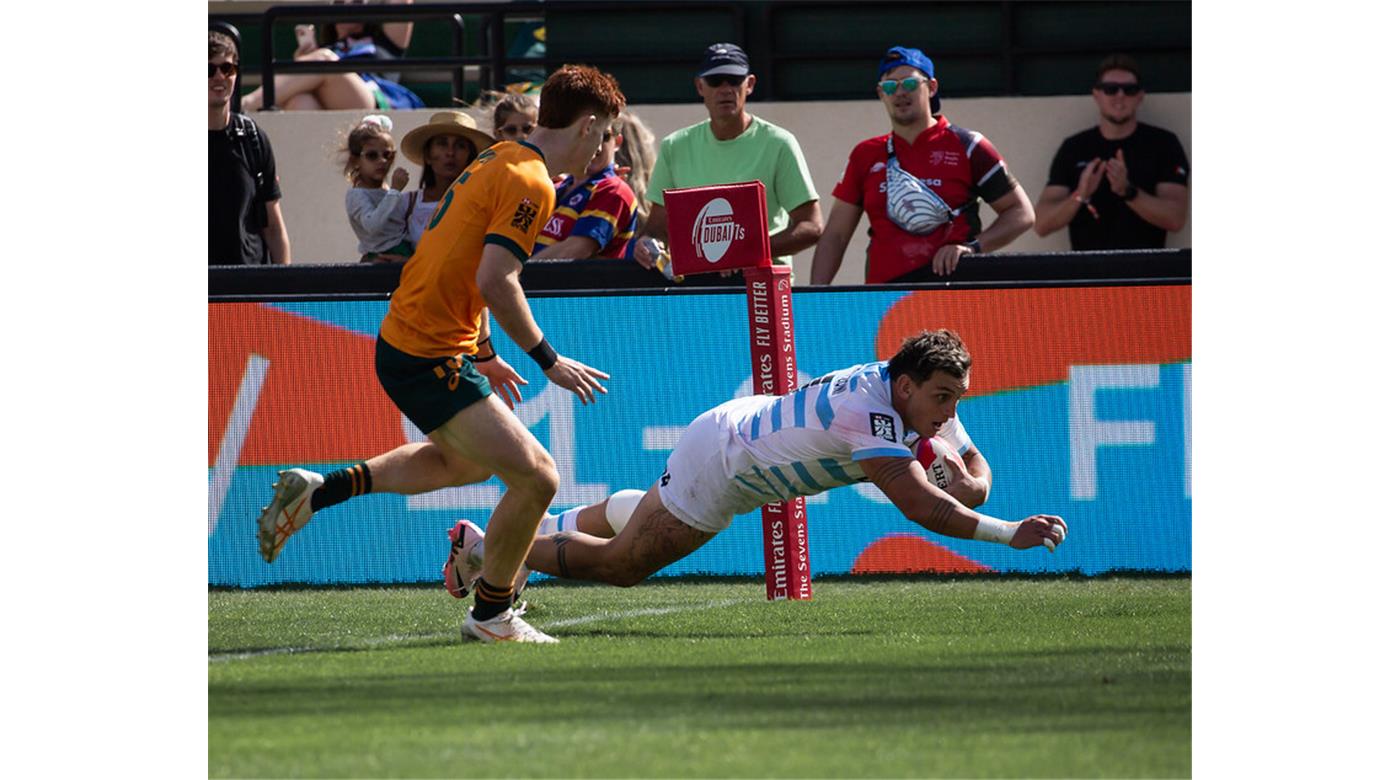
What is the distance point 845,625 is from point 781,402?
0.91 m

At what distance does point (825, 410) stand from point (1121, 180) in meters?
4.29

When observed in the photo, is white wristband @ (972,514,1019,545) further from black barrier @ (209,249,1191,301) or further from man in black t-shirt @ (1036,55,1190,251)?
man in black t-shirt @ (1036,55,1190,251)

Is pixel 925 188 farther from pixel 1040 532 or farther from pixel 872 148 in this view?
pixel 1040 532

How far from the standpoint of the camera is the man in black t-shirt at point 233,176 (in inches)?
403

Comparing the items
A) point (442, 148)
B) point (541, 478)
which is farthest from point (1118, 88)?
point (541, 478)

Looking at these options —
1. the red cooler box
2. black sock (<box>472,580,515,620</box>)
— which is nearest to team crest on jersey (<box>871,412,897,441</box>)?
black sock (<box>472,580,515,620</box>)

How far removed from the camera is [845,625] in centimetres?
772

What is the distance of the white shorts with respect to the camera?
311 inches

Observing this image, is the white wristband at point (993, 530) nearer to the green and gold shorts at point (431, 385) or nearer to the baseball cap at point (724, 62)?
the green and gold shorts at point (431, 385)

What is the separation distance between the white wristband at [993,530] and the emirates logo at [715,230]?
226cm

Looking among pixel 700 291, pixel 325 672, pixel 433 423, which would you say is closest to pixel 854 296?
pixel 700 291

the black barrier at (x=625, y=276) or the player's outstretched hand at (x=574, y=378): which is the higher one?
the black barrier at (x=625, y=276)

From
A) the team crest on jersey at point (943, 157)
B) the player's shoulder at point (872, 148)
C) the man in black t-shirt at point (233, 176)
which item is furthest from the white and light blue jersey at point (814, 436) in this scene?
the man in black t-shirt at point (233, 176)

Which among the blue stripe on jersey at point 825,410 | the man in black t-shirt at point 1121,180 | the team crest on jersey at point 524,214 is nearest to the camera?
the team crest on jersey at point 524,214
